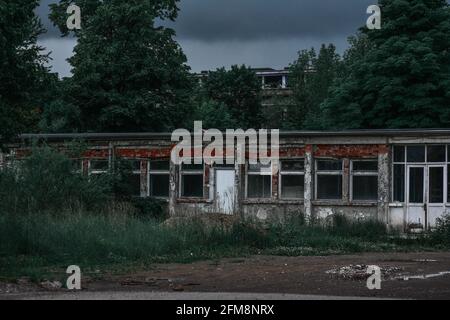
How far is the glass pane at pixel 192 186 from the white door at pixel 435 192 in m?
10.2

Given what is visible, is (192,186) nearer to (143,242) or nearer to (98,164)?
(98,164)

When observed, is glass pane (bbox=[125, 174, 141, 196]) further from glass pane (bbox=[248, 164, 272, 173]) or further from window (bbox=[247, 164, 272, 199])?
glass pane (bbox=[248, 164, 272, 173])

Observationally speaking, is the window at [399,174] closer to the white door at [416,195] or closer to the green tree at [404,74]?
the white door at [416,195]

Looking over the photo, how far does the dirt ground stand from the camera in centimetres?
1504

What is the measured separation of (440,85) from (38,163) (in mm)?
25004

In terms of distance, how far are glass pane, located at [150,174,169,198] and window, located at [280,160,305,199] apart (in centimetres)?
550

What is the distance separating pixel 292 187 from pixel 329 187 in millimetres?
1668

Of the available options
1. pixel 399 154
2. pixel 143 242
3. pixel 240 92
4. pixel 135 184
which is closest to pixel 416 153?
pixel 399 154

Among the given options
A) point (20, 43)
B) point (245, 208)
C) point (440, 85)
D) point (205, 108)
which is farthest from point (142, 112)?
point (20, 43)

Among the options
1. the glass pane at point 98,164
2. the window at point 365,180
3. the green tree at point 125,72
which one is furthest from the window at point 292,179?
the green tree at point 125,72

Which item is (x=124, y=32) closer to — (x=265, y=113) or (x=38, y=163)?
(x=38, y=163)

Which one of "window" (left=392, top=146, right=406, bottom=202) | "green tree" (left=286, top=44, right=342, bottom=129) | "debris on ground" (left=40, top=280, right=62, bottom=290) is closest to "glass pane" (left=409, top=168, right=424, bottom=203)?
"window" (left=392, top=146, right=406, bottom=202)

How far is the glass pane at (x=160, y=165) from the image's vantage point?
39.4 m

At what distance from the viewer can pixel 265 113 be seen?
7612 centimetres
